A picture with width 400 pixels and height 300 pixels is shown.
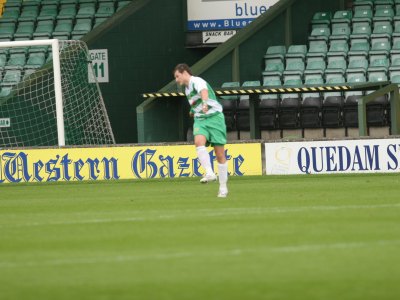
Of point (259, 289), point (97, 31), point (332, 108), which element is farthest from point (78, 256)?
point (97, 31)

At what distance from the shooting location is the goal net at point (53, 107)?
24.6 meters

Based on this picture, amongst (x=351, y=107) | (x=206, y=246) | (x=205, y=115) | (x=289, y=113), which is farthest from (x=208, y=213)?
(x=289, y=113)

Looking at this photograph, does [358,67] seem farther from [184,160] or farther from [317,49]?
[184,160]

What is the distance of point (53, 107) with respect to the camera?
25.9m

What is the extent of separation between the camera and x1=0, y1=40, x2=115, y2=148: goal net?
80.6ft

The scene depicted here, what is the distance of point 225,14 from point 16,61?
5.26 m

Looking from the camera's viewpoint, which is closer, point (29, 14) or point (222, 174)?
point (222, 174)

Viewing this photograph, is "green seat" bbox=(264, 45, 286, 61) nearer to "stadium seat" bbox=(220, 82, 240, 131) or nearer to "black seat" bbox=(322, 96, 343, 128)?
"stadium seat" bbox=(220, 82, 240, 131)

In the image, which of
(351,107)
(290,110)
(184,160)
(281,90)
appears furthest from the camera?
(290,110)

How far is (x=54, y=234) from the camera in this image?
10.5m

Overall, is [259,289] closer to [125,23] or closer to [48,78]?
[48,78]

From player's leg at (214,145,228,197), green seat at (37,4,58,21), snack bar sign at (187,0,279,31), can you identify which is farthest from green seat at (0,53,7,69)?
player's leg at (214,145,228,197)

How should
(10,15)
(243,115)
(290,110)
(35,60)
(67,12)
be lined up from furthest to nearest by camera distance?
(10,15) → (67,12) → (35,60) → (243,115) → (290,110)

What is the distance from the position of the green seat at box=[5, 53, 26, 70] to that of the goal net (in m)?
1.12
